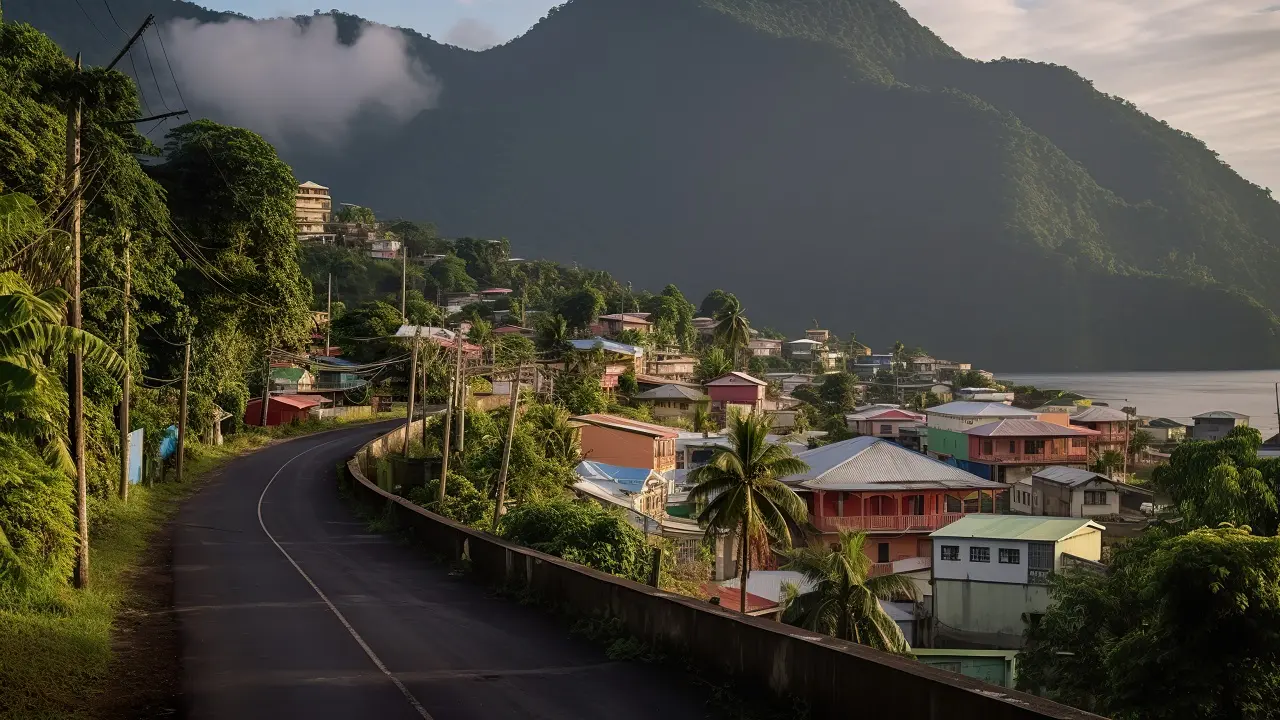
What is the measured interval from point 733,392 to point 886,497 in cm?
4000

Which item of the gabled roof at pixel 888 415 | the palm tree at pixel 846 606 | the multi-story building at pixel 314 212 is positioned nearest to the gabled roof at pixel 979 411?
the gabled roof at pixel 888 415

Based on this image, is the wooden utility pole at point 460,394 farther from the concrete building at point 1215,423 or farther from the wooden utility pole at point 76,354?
the concrete building at point 1215,423

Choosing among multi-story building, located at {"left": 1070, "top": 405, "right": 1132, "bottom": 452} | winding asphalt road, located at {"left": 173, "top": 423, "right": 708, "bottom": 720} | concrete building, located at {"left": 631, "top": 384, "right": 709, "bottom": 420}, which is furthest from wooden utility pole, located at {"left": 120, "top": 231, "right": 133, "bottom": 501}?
multi-story building, located at {"left": 1070, "top": 405, "right": 1132, "bottom": 452}

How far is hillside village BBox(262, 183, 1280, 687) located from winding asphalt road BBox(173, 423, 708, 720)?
3648 millimetres

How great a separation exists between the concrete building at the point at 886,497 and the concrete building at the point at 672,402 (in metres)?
31.7

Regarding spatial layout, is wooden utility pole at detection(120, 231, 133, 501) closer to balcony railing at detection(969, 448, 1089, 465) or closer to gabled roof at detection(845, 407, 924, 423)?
balcony railing at detection(969, 448, 1089, 465)

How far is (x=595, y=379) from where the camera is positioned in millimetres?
80562

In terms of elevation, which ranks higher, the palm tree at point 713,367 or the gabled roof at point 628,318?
the gabled roof at point 628,318

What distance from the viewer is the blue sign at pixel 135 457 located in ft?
122

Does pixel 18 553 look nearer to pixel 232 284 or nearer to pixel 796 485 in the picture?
pixel 232 284

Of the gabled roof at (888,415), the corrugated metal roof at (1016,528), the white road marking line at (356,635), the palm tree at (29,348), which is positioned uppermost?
the palm tree at (29,348)

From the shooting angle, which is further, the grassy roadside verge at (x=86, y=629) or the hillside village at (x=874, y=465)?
the hillside village at (x=874, y=465)

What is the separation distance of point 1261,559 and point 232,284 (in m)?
39.0

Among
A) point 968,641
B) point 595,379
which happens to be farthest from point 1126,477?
point 968,641
